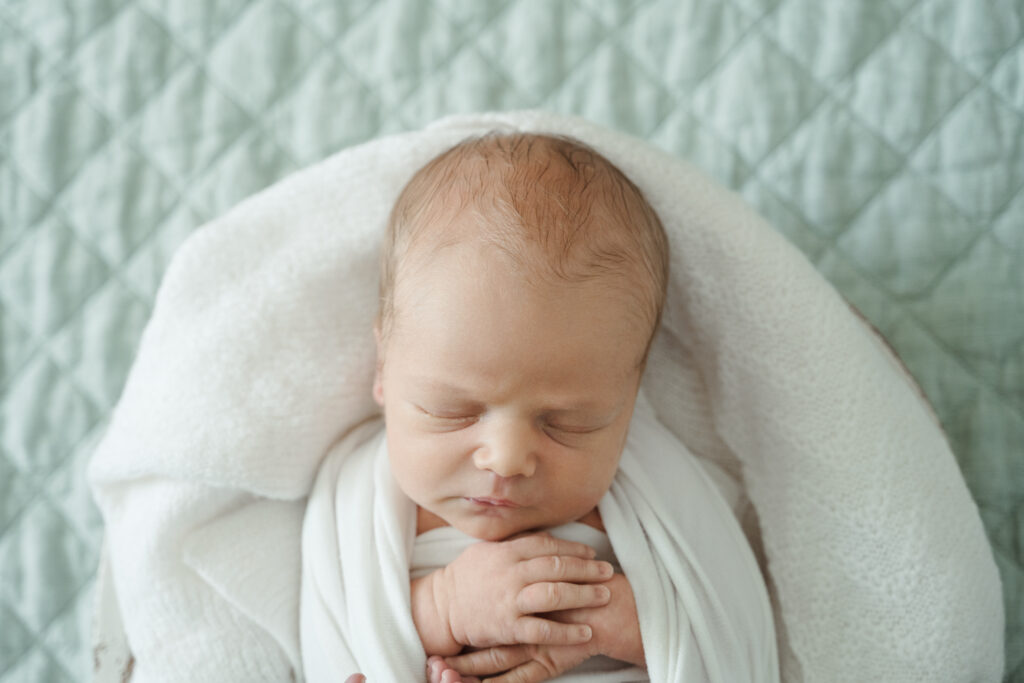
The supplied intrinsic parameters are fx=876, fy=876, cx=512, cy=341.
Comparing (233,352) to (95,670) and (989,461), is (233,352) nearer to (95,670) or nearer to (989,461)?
(95,670)

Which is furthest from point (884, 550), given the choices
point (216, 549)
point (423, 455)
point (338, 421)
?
point (216, 549)

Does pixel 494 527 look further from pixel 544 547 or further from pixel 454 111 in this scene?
pixel 454 111

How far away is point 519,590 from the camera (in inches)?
34.7

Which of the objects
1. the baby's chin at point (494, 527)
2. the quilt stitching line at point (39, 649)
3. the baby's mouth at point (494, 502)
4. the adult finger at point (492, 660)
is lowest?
the quilt stitching line at point (39, 649)

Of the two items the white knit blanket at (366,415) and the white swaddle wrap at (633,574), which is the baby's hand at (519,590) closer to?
the white swaddle wrap at (633,574)

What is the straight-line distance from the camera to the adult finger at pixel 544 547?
91 cm

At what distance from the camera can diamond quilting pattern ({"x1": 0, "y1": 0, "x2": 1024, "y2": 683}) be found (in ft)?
3.78

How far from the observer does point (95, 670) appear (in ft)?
3.39

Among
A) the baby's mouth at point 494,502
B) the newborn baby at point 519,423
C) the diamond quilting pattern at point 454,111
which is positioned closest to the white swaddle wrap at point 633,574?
the newborn baby at point 519,423

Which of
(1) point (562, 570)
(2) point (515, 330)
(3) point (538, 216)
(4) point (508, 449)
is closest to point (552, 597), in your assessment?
(1) point (562, 570)

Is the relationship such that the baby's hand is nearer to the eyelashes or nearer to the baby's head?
the baby's head

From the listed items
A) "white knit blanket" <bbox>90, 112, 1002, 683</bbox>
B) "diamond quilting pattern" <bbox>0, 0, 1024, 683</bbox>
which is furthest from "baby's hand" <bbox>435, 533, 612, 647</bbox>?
"diamond quilting pattern" <bbox>0, 0, 1024, 683</bbox>

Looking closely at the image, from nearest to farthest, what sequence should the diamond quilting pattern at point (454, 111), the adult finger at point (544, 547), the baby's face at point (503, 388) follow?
1. the baby's face at point (503, 388)
2. the adult finger at point (544, 547)
3. the diamond quilting pattern at point (454, 111)

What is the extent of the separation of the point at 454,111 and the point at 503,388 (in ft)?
1.86
